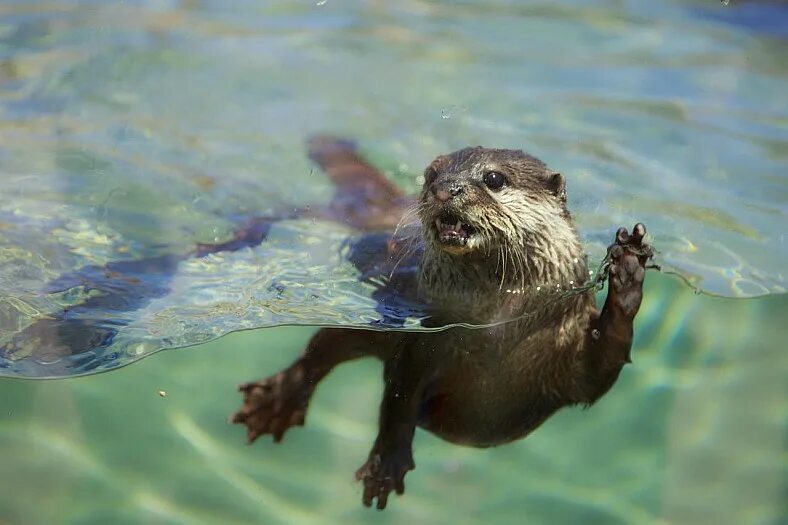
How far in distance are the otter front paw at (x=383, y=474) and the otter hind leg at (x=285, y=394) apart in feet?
1.52

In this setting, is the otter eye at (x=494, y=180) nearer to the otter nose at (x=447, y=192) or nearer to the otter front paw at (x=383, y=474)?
the otter nose at (x=447, y=192)

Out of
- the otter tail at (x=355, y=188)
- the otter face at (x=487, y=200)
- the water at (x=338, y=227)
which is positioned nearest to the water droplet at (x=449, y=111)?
the water at (x=338, y=227)

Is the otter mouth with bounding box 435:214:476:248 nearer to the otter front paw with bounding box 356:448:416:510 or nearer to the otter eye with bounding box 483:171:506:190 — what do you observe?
the otter eye with bounding box 483:171:506:190

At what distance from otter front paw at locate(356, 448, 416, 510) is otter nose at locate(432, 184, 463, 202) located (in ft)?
3.17

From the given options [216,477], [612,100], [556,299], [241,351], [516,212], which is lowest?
[216,477]

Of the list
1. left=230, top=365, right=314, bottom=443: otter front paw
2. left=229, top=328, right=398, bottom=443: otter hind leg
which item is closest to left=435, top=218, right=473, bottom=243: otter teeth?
left=229, top=328, right=398, bottom=443: otter hind leg

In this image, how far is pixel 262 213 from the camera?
15.5 feet

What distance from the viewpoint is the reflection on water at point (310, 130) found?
429 centimetres

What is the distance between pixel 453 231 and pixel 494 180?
0.93 feet

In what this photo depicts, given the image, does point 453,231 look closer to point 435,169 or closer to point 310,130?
point 435,169

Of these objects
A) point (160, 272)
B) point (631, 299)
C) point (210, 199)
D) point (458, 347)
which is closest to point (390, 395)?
point (458, 347)

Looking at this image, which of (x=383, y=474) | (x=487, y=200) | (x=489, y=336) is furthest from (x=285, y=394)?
(x=487, y=200)

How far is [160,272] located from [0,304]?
74cm

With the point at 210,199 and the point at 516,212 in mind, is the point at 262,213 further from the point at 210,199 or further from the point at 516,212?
the point at 516,212
